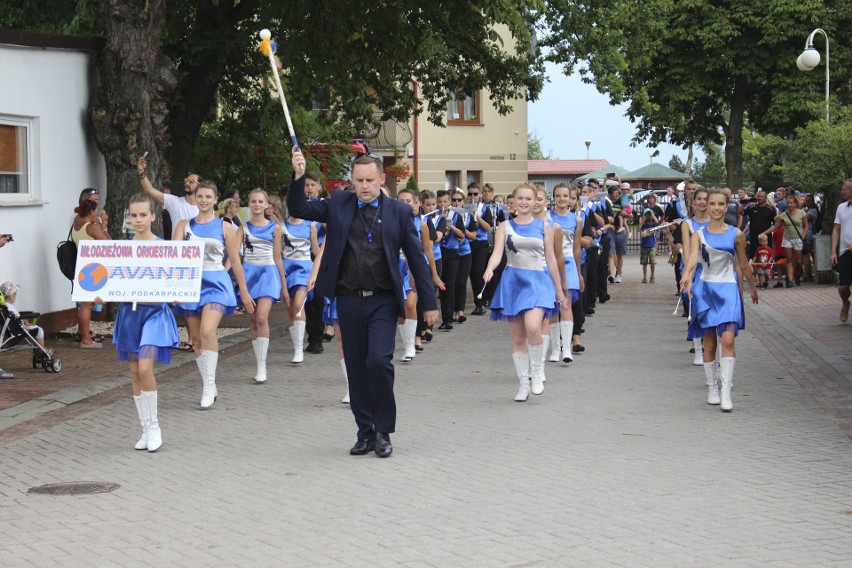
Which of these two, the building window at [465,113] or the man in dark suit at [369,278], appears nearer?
the man in dark suit at [369,278]

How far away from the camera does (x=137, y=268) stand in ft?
30.1

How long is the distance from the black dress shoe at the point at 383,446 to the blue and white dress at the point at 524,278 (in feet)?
9.22

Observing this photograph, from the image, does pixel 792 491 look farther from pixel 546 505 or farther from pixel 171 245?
pixel 171 245

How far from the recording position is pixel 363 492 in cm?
725

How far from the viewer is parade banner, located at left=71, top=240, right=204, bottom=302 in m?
9.09

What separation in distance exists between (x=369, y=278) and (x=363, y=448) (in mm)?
1142

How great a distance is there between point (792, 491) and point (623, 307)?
46.8 feet

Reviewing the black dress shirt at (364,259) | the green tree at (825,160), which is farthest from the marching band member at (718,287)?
the green tree at (825,160)

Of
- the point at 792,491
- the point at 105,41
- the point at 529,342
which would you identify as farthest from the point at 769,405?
the point at 105,41

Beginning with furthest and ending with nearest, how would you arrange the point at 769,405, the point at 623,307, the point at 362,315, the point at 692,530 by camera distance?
the point at 623,307 → the point at 769,405 → the point at 362,315 → the point at 692,530

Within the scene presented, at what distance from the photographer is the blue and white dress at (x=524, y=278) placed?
10.9 meters

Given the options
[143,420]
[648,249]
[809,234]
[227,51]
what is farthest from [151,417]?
[648,249]

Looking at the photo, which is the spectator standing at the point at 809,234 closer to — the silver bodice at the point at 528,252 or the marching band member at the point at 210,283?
the silver bodice at the point at 528,252

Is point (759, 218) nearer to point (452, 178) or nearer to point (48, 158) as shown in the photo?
point (48, 158)
